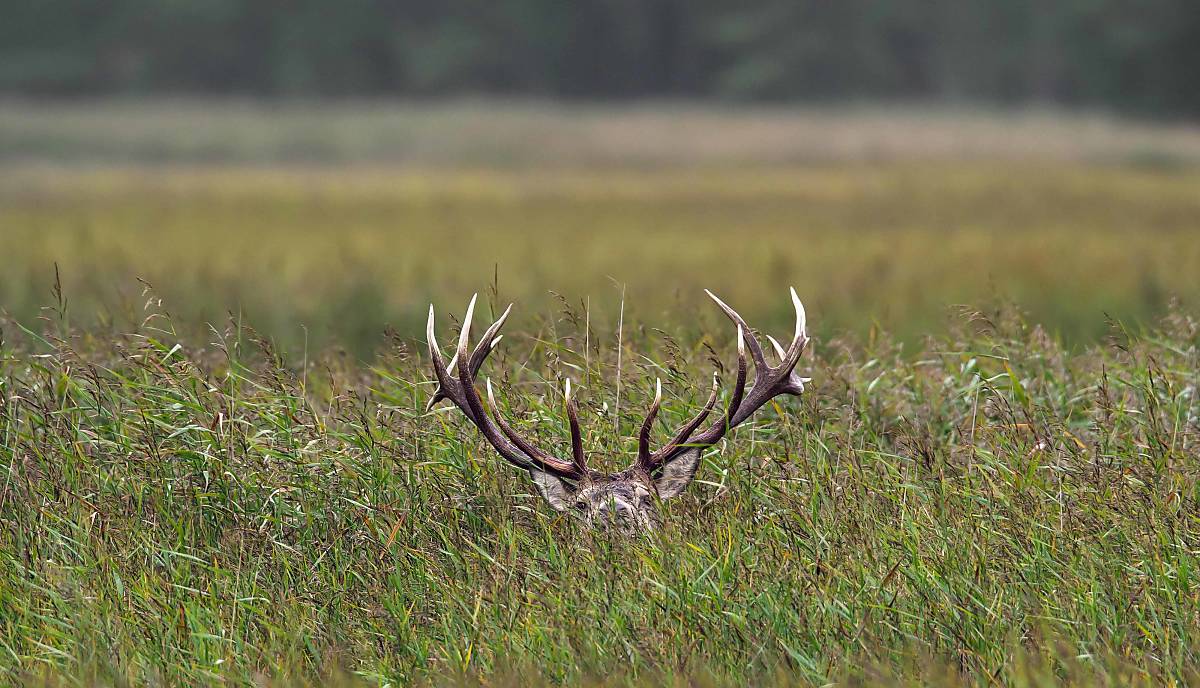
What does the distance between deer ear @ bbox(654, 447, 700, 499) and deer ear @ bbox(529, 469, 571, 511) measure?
0.26m

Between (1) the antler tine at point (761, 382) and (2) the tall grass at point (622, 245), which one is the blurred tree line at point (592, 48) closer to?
(2) the tall grass at point (622, 245)

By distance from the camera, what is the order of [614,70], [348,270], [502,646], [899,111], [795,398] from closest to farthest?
[502,646]
[795,398]
[348,270]
[899,111]
[614,70]

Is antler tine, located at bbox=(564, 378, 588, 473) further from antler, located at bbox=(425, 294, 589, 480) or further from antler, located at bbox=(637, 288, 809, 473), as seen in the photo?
antler, located at bbox=(637, 288, 809, 473)

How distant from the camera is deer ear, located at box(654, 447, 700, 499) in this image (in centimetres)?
432

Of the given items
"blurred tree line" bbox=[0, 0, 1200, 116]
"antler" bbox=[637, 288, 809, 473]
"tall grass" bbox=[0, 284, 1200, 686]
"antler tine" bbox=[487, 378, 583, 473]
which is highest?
"antler" bbox=[637, 288, 809, 473]

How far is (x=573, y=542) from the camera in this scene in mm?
4098

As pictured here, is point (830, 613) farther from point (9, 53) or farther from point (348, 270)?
point (9, 53)

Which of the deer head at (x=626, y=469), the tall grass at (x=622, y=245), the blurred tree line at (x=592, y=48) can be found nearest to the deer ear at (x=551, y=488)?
the deer head at (x=626, y=469)

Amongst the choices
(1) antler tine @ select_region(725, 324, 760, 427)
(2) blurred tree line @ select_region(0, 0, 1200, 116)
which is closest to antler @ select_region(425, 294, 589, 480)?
(1) antler tine @ select_region(725, 324, 760, 427)

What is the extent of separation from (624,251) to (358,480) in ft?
32.7

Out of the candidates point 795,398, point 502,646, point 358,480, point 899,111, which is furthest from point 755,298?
point 899,111

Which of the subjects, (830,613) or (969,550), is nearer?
(830,613)

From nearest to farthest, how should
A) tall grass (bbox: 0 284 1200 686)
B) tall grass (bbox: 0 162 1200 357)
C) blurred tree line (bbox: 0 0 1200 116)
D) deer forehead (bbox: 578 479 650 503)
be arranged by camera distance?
tall grass (bbox: 0 284 1200 686) → deer forehead (bbox: 578 479 650 503) → tall grass (bbox: 0 162 1200 357) → blurred tree line (bbox: 0 0 1200 116)

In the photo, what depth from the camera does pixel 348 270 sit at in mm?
12766
